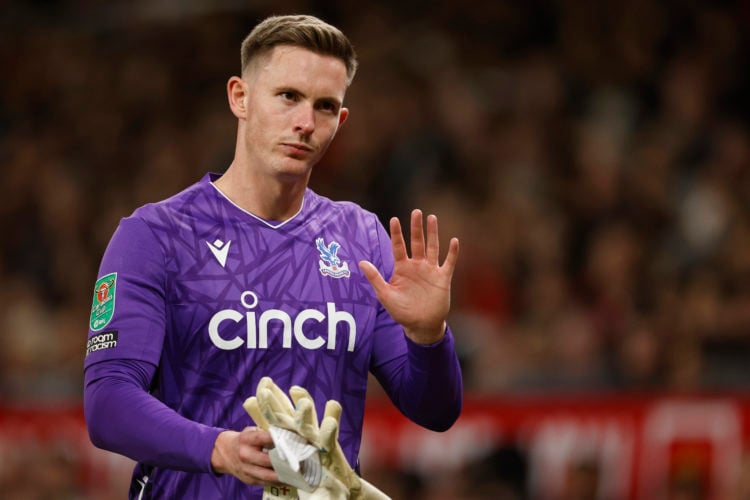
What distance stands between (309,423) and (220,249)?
0.72 meters

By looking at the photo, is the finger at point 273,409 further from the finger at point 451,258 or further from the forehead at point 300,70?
the forehead at point 300,70

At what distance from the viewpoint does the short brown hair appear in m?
3.45

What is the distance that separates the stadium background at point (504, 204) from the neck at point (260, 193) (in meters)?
3.46

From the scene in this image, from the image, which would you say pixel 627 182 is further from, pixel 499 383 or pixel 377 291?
pixel 377 291

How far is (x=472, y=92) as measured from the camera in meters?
9.63

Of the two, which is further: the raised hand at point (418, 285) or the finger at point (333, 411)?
the raised hand at point (418, 285)

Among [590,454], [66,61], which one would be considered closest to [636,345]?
[590,454]

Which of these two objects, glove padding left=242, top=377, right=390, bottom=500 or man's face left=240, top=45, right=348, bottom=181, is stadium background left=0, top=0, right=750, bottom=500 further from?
glove padding left=242, top=377, right=390, bottom=500

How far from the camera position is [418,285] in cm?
332

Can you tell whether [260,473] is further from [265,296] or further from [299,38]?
[299,38]

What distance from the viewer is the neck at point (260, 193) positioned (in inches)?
139

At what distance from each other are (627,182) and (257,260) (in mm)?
5157

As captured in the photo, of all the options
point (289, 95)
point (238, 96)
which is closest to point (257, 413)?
point (289, 95)

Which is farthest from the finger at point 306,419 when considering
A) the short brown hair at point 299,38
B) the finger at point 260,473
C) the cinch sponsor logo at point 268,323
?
the short brown hair at point 299,38
